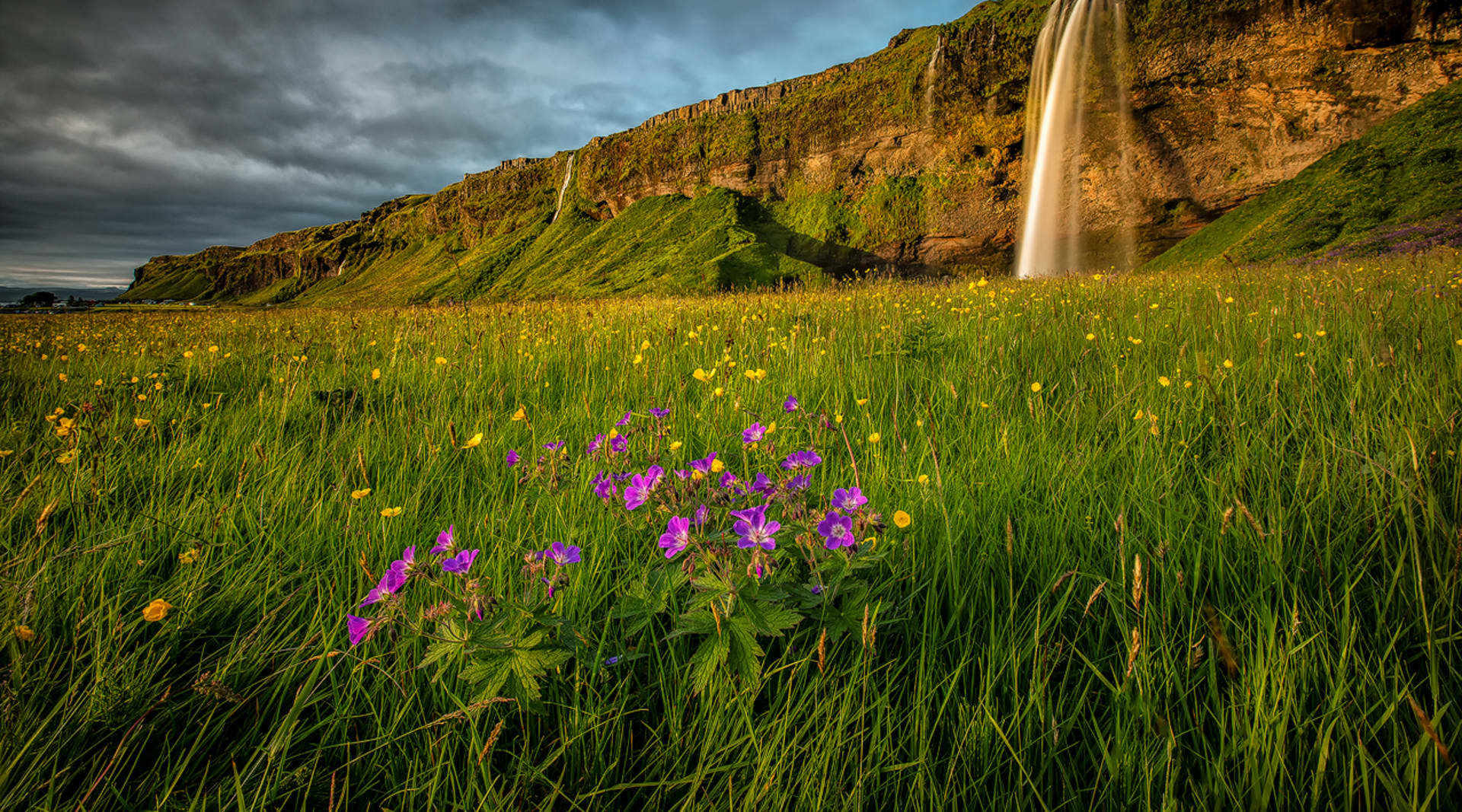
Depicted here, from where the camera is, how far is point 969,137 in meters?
39.9

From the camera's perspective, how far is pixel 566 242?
63.1 meters

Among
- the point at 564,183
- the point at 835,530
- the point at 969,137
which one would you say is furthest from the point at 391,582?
the point at 564,183

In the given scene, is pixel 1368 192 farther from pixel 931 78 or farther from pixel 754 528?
pixel 754 528

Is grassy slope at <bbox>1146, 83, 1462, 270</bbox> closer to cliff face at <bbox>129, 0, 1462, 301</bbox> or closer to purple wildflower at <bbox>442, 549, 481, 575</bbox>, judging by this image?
cliff face at <bbox>129, 0, 1462, 301</bbox>

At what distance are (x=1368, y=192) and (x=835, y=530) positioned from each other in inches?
1257

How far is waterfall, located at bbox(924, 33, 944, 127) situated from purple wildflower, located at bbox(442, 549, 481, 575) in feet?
163

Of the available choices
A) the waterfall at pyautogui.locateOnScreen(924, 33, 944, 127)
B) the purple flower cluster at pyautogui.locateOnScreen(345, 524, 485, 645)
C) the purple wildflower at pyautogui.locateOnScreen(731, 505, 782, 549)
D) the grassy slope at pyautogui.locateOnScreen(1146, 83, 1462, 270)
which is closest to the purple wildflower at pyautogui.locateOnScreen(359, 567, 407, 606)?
the purple flower cluster at pyautogui.locateOnScreen(345, 524, 485, 645)

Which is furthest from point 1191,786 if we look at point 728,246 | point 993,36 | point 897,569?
point 993,36

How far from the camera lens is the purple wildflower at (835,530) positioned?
934mm

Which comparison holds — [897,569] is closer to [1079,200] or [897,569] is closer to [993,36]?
[1079,200]

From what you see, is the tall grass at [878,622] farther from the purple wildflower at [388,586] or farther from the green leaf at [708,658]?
the purple wildflower at [388,586]

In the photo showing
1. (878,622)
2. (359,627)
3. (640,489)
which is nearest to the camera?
(359,627)

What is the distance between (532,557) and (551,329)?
16.1 ft

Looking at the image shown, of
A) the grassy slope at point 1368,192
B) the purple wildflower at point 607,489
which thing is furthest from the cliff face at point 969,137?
the purple wildflower at point 607,489
